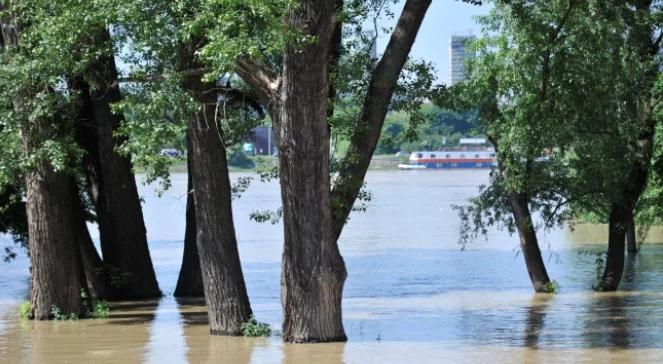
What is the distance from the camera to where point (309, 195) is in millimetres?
16156

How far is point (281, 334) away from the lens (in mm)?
17781

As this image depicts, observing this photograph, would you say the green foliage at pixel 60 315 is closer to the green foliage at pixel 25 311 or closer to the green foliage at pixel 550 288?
the green foliage at pixel 25 311

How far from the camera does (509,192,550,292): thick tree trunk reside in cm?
2533

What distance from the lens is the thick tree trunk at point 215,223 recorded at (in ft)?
58.1

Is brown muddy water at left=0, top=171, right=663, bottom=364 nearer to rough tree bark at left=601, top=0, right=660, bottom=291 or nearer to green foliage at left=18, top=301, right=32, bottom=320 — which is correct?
green foliage at left=18, top=301, right=32, bottom=320

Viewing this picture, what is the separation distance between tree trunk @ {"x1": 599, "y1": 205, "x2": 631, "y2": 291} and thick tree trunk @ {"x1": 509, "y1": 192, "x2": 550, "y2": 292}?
4.19ft

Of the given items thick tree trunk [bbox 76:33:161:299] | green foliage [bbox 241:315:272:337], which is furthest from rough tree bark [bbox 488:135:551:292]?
green foliage [bbox 241:315:272:337]

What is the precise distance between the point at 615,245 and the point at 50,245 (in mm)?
11721

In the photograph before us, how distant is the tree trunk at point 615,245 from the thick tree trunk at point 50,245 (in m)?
11.1

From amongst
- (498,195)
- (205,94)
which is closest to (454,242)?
(498,195)

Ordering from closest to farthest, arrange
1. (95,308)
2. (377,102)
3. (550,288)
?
(377,102), (95,308), (550,288)

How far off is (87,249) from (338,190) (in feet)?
25.7

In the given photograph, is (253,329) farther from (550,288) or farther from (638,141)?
(550,288)

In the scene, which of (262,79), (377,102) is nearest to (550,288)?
(377,102)
